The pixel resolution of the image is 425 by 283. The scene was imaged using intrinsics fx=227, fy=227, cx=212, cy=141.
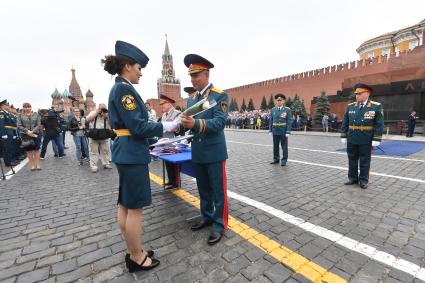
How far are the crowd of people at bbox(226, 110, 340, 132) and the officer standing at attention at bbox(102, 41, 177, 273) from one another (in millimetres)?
20960

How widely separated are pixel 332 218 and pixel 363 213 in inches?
22.4

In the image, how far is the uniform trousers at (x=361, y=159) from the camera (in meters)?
4.73

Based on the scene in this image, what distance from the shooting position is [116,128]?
83.6 inches

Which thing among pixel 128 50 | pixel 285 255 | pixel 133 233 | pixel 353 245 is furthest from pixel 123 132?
pixel 353 245

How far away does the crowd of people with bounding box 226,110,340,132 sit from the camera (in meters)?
20.3

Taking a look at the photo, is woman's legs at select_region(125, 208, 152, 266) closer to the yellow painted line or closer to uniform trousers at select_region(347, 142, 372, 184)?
the yellow painted line

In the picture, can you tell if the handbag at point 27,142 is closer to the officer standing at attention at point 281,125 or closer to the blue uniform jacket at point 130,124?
the blue uniform jacket at point 130,124

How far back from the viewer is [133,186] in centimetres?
211

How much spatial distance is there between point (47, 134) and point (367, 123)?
1036 centimetres

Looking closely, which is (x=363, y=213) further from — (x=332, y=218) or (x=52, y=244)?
(x=52, y=244)

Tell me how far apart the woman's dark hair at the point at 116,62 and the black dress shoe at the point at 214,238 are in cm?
210

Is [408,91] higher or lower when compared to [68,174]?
higher

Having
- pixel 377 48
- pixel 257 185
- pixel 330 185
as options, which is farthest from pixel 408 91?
pixel 377 48

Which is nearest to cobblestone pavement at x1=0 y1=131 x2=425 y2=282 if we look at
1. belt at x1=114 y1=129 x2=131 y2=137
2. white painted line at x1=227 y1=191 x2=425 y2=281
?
white painted line at x1=227 y1=191 x2=425 y2=281
